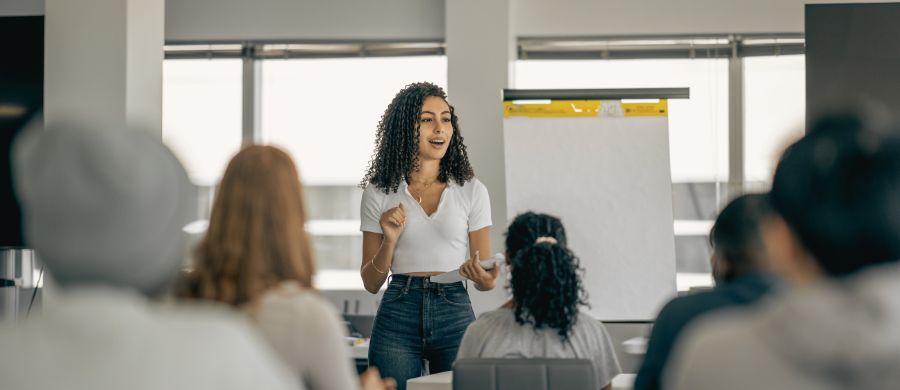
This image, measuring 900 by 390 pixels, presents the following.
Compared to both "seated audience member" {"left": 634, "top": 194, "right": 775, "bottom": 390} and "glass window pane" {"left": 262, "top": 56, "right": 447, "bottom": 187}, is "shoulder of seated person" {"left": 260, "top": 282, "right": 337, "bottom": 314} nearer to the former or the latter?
"seated audience member" {"left": 634, "top": 194, "right": 775, "bottom": 390}

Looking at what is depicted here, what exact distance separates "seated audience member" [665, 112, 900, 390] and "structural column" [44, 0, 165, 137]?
3.99m

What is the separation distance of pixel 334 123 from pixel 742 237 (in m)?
4.66

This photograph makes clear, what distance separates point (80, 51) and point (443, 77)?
7.92 feet

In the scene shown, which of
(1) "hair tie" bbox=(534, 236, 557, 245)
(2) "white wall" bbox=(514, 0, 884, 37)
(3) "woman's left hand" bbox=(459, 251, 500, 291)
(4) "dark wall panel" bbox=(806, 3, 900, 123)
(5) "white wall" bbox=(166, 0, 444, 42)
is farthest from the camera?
(5) "white wall" bbox=(166, 0, 444, 42)

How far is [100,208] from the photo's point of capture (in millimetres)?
982

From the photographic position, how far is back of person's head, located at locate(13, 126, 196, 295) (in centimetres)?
98

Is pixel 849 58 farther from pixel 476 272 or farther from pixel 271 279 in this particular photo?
pixel 271 279

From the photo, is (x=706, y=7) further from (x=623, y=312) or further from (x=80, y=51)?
(x=80, y=51)

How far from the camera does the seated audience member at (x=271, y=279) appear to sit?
5.34 ft

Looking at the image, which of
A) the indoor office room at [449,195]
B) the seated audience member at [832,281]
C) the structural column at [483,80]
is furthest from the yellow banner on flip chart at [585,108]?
the seated audience member at [832,281]

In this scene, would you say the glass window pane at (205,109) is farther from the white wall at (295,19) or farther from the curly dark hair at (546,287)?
the curly dark hair at (546,287)

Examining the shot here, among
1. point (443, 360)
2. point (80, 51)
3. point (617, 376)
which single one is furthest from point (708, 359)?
point (80, 51)

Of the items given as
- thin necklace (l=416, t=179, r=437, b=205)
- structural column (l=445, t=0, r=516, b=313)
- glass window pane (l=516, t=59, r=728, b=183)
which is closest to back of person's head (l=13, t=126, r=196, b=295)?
thin necklace (l=416, t=179, r=437, b=205)

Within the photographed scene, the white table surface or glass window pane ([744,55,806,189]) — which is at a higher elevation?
glass window pane ([744,55,806,189])
